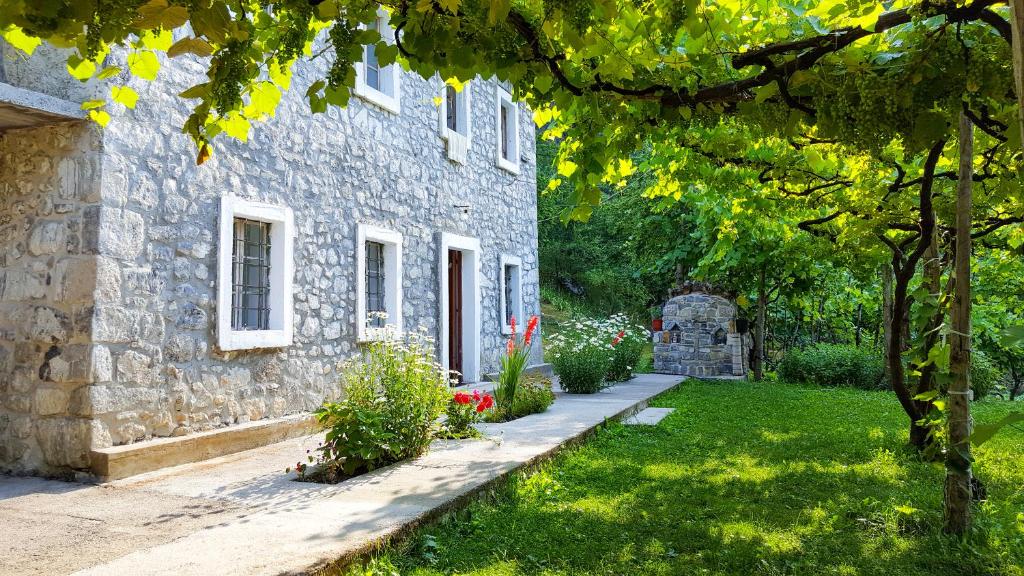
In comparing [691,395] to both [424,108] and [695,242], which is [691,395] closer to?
[695,242]

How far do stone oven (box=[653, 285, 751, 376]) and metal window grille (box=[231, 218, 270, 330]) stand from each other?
823 cm

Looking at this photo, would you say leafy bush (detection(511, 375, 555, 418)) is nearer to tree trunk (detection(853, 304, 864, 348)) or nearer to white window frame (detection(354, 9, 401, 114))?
white window frame (detection(354, 9, 401, 114))

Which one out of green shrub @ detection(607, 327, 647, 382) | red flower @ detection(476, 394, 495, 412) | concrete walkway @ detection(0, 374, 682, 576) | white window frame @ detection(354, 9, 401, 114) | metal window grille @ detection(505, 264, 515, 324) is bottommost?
concrete walkway @ detection(0, 374, 682, 576)

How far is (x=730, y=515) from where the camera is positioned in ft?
12.4

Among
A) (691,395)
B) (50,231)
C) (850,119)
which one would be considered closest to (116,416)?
(50,231)

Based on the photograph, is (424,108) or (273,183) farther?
(424,108)

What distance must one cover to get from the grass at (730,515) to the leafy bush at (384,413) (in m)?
0.87

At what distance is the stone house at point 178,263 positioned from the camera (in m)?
4.54

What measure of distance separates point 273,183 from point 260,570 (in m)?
4.14

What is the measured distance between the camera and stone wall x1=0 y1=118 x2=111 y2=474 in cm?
450

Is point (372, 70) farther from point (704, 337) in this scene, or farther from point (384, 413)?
point (704, 337)

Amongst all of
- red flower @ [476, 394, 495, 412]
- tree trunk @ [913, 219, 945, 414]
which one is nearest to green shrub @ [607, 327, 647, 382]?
red flower @ [476, 394, 495, 412]

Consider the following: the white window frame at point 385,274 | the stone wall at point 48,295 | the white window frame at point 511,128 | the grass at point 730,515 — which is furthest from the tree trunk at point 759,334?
the stone wall at point 48,295

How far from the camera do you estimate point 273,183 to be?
19.7 ft
